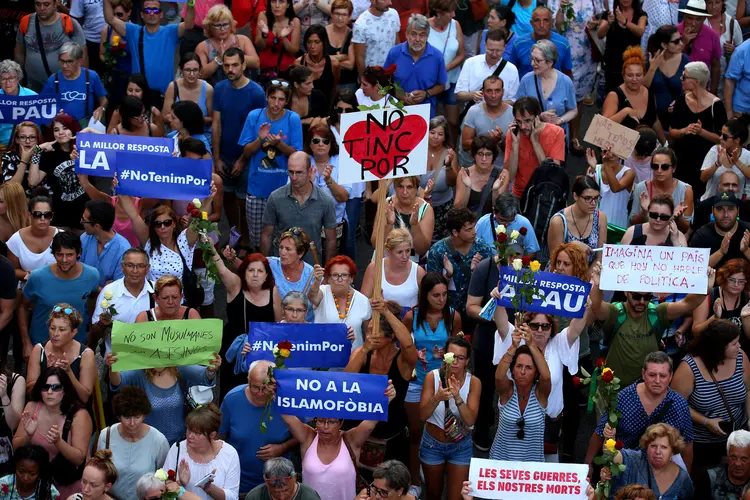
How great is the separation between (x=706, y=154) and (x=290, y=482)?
6.52 meters

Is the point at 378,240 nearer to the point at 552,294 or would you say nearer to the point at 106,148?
the point at 552,294

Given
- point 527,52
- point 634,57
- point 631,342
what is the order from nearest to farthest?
1. point 631,342
2. point 634,57
3. point 527,52

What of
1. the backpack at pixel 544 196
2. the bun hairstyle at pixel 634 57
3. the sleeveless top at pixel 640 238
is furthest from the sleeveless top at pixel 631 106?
the sleeveless top at pixel 640 238

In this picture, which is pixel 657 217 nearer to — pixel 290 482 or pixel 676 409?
pixel 676 409

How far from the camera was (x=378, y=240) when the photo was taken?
10672mm

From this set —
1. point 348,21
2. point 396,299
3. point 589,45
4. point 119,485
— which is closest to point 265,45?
point 348,21

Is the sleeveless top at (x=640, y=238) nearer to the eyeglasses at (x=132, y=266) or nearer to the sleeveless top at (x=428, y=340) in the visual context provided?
the sleeveless top at (x=428, y=340)

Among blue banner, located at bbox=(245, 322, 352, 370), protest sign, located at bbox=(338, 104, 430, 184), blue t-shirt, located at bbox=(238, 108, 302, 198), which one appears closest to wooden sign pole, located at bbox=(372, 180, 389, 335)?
protest sign, located at bbox=(338, 104, 430, 184)

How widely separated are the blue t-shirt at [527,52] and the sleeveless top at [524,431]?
19.6 ft

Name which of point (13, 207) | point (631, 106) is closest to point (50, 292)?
Result: point (13, 207)

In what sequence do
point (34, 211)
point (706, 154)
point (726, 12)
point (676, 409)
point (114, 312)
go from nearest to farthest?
1. point (676, 409)
2. point (114, 312)
3. point (34, 211)
4. point (706, 154)
5. point (726, 12)

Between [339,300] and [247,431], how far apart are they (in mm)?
1568

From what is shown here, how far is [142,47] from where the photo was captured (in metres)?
15.4

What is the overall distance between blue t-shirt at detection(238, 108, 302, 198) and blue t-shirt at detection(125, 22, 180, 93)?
1.87m
